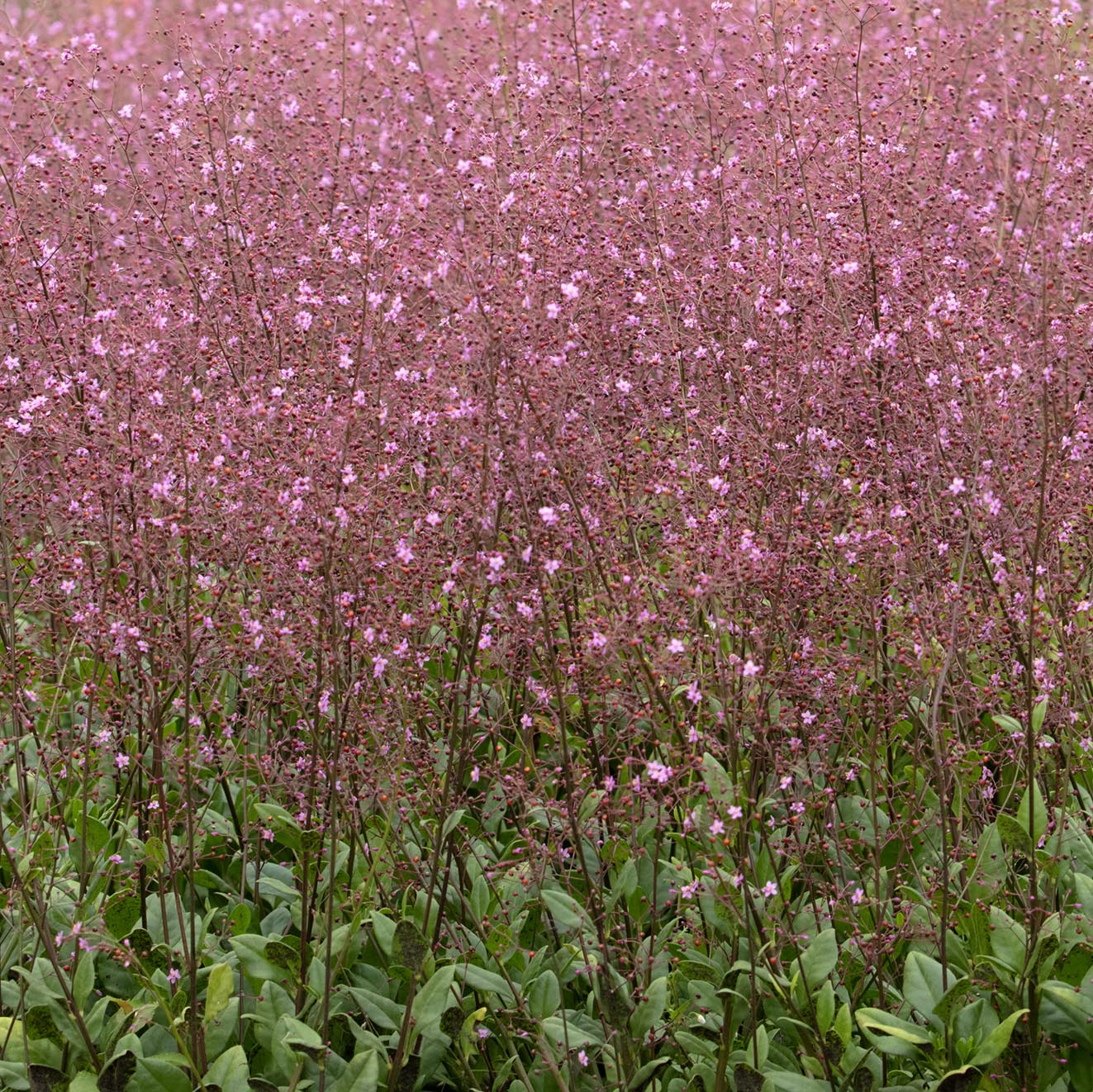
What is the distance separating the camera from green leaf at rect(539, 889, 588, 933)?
13.2 ft

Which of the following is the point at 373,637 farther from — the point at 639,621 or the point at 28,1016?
the point at 28,1016

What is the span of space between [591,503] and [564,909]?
116cm

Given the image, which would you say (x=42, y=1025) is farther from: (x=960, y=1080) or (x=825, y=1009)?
(x=960, y=1080)

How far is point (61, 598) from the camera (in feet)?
15.3

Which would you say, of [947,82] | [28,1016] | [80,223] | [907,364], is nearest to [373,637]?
[28,1016]

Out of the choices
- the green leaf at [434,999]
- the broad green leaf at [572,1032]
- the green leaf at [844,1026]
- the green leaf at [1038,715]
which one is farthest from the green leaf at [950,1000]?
the green leaf at [434,999]

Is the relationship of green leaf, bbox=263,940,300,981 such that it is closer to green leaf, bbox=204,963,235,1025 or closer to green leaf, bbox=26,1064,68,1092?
green leaf, bbox=204,963,235,1025

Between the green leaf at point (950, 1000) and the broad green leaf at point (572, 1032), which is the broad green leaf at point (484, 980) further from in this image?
the green leaf at point (950, 1000)

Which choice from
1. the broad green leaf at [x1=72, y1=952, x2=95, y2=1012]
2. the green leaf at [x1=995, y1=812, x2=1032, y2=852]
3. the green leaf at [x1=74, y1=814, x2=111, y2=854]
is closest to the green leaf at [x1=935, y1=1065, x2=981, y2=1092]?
the green leaf at [x1=995, y1=812, x2=1032, y2=852]

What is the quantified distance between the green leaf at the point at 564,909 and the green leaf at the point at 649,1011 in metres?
0.27

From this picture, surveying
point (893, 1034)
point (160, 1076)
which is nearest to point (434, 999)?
point (160, 1076)

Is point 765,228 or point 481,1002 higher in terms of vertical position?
point 765,228

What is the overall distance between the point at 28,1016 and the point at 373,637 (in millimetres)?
1540

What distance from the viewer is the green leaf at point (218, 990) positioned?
4.03 m
